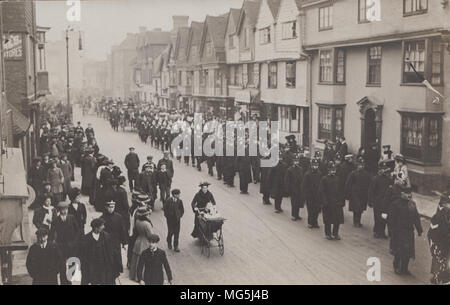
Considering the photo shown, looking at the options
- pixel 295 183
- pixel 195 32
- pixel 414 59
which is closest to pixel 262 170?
pixel 295 183

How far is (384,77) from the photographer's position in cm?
2050

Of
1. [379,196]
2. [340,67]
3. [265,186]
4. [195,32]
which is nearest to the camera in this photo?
[379,196]

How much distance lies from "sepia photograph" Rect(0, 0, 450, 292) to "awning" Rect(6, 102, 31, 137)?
0.08 meters

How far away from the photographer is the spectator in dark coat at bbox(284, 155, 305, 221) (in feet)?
49.4

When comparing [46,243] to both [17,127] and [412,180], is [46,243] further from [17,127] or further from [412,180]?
[412,180]

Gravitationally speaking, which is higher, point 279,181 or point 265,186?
point 279,181

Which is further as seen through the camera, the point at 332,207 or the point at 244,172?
the point at 244,172

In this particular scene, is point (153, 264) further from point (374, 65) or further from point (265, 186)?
point (374, 65)

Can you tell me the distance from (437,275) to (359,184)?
4504mm

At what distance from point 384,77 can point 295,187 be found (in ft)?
25.5

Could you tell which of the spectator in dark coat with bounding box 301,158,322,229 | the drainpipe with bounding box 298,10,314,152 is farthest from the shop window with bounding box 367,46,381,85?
the spectator in dark coat with bounding box 301,158,322,229

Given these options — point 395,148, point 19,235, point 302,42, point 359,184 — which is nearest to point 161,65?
point 302,42

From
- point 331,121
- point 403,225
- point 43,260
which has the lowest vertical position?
point 43,260

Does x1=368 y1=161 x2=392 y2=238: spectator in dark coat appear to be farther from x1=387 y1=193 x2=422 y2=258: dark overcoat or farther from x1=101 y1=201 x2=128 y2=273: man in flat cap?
x1=101 y1=201 x2=128 y2=273: man in flat cap
